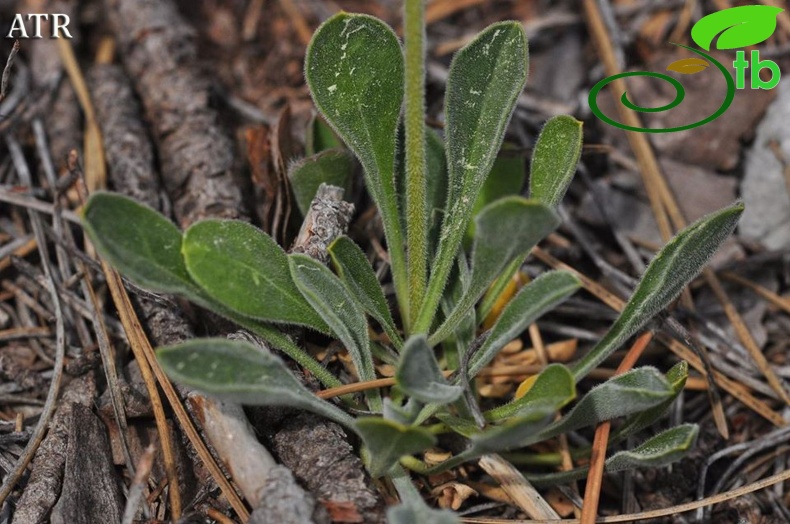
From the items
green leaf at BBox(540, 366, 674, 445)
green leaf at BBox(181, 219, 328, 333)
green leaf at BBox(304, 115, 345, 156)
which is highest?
green leaf at BBox(304, 115, 345, 156)

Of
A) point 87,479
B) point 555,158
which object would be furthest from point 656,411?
point 87,479

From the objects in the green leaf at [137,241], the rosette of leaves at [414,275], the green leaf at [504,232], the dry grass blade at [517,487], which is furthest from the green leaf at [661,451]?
the green leaf at [137,241]

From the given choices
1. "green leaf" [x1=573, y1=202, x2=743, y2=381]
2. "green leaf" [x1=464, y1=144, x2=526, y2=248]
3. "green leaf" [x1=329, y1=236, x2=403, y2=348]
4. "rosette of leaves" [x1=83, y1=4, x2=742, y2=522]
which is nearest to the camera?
"rosette of leaves" [x1=83, y1=4, x2=742, y2=522]

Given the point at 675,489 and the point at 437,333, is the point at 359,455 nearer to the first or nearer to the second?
the point at 437,333

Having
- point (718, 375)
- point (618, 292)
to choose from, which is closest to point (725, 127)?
point (618, 292)

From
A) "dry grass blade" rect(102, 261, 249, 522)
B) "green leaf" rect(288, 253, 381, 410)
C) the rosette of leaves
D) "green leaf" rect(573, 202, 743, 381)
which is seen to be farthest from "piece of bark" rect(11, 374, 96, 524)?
"green leaf" rect(573, 202, 743, 381)

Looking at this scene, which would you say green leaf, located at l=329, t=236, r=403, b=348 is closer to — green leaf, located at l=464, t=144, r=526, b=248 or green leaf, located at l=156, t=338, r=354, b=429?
green leaf, located at l=156, t=338, r=354, b=429

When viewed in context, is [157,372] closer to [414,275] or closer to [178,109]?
[414,275]

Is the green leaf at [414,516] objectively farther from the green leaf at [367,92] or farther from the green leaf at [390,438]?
the green leaf at [367,92]
